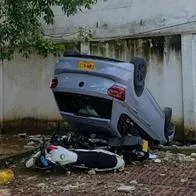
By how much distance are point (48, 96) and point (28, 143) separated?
1.46 meters

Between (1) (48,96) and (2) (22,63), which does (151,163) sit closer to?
(1) (48,96)

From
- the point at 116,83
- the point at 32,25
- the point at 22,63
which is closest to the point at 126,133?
the point at 116,83

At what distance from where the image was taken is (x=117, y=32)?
10391 mm

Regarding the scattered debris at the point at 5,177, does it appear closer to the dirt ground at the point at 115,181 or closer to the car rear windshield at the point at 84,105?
the dirt ground at the point at 115,181

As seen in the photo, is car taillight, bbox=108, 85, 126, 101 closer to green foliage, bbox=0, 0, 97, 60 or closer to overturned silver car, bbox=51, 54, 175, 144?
overturned silver car, bbox=51, 54, 175, 144

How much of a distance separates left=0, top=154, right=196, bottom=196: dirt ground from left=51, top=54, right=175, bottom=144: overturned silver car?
2.32 feet

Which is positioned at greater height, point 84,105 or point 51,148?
point 84,105

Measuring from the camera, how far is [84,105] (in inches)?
300

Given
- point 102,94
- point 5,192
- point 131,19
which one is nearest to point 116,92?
point 102,94

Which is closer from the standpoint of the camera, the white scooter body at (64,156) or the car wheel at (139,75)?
the white scooter body at (64,156)

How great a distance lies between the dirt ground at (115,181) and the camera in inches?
243

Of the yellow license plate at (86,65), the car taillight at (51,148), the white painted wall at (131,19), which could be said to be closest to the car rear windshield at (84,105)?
the yellow license plate at (86,65)

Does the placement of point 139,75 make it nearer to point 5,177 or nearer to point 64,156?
point 64,156

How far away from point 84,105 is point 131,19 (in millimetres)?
3257
